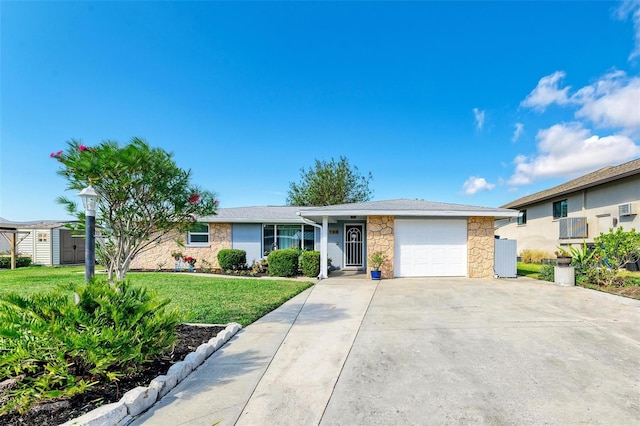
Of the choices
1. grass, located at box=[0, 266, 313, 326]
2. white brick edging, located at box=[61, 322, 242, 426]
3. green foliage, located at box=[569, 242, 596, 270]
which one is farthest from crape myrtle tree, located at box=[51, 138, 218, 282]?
green foliage, located at box=[569, 242, 596, 270]

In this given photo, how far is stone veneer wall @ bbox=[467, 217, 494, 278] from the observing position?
1172cm

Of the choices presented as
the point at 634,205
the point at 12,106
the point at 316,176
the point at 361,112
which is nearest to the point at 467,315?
the point at 361,112

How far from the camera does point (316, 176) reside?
106 feet

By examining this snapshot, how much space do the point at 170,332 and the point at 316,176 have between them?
2944 centimetres

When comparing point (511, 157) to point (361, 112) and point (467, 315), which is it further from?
point (467, 315)

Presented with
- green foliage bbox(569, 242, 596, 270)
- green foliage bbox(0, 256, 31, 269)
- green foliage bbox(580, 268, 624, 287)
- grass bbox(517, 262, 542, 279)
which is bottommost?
grass bbox(517, 262, 542, 279)

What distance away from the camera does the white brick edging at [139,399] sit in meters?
2.36

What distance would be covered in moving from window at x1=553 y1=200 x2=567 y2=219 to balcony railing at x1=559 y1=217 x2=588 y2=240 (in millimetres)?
1300

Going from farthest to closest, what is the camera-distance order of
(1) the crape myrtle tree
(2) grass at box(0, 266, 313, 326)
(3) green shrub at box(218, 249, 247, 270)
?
(3) green shrub at box(218, 249, 247, 270) < (2) grass at box(0, 266, 313, 326) < (1) the crape myrtle tree

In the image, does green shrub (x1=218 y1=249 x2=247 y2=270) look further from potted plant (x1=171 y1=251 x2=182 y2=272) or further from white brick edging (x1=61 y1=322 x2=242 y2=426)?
white brick edging (x1=61 y1=322 x2=242 y2=426)

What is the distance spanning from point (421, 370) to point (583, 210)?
57.4 ft

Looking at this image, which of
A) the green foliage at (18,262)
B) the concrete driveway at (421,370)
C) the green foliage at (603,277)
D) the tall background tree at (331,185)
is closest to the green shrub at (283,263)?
the concrete driveway at (421,370)

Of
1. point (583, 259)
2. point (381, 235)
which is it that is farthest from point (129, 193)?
point (583, 259)

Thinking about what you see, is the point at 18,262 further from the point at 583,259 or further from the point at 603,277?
the point at 603,277
